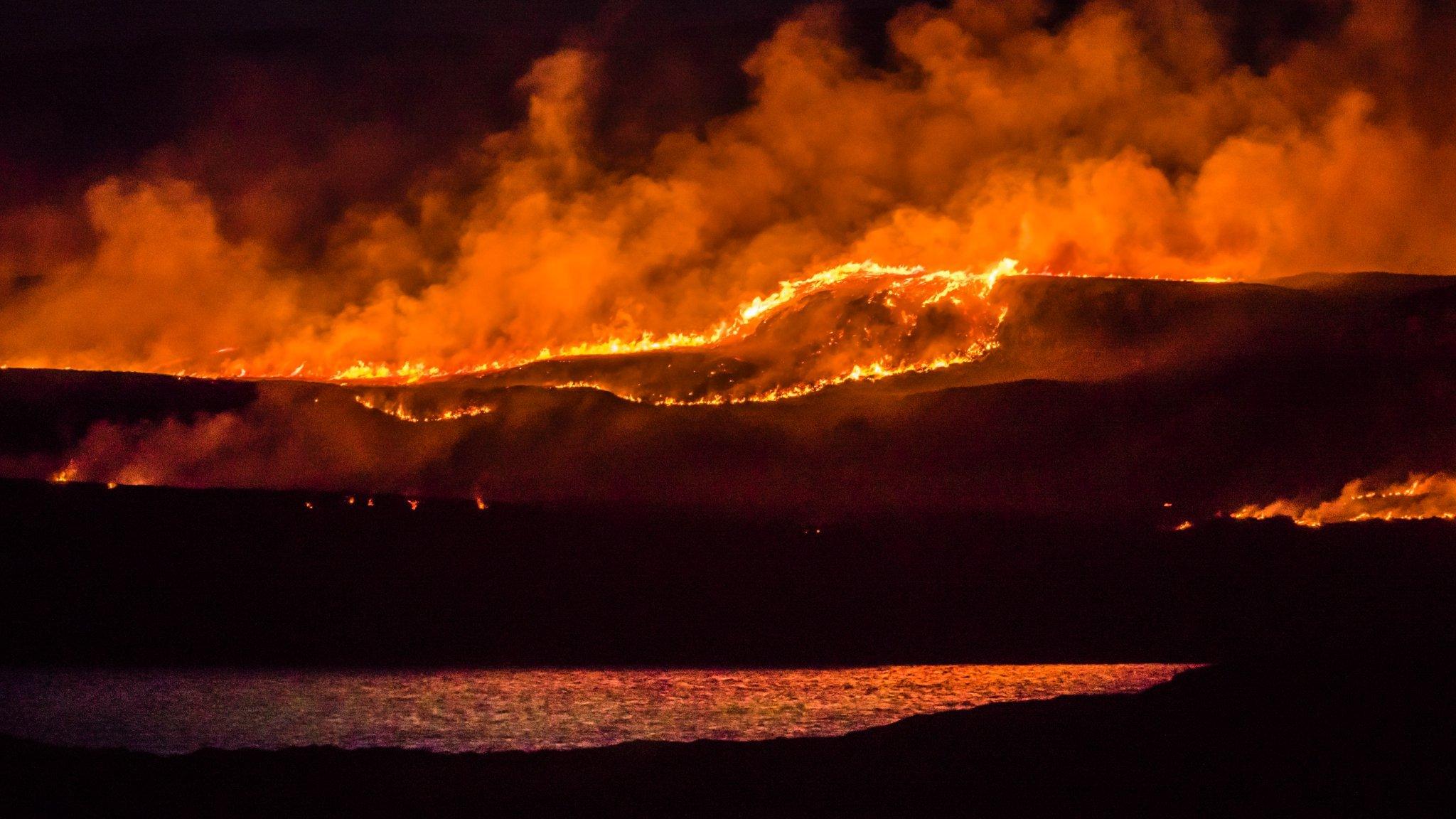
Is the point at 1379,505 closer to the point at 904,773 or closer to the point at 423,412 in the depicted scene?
the point at 904,773

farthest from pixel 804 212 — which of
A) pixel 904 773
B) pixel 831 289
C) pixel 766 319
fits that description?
pixel 904 773

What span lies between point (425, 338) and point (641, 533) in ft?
7.40

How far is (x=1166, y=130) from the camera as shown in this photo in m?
9.60

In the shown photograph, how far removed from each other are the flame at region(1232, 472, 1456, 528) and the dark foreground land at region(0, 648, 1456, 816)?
2934 millimetres

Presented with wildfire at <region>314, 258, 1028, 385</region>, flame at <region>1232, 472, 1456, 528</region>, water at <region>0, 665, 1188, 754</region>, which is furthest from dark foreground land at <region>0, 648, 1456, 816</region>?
wildfire at <region>314, 258, 1028, 385</region>

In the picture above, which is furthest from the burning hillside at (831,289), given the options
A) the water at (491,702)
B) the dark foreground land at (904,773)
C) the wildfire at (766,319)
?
the dark foreground land at (904,773)

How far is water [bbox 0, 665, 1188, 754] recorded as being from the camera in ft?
20.0

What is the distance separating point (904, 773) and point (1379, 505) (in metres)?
5.22

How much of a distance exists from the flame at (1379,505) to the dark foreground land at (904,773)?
2.93 metres

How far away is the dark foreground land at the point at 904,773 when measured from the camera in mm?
4836

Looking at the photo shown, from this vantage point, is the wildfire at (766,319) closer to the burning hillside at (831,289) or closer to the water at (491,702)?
the burning hillside at (831,289)

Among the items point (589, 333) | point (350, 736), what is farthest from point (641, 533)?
point (350, 736)

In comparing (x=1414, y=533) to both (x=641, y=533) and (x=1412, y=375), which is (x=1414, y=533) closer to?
(x=1412, y=375)

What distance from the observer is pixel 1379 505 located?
8.88m
